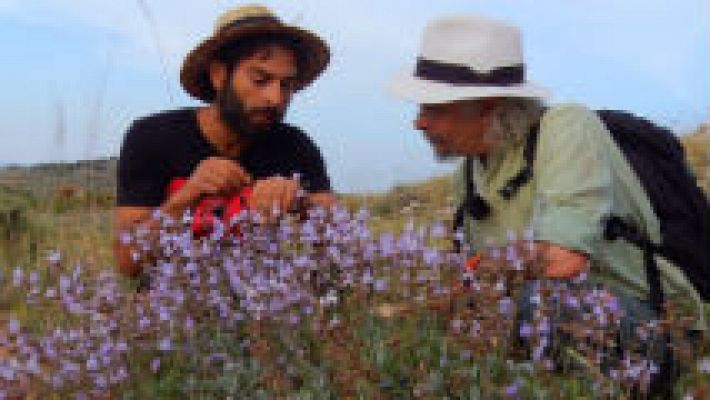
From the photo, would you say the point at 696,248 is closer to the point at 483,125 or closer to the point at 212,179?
the point at 483,125

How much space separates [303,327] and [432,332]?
456 millimetres

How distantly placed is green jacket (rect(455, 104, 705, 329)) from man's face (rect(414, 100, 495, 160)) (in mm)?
118

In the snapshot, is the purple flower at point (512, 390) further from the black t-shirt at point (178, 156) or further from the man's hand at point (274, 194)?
the black t-shirt at point (178, 156)

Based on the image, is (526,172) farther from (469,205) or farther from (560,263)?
(560,263)

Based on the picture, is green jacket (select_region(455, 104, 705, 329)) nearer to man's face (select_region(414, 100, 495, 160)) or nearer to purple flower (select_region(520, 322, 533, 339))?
man's face (select_region(414, 100, 495, 160))

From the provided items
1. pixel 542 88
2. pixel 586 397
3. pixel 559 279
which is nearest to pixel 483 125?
pixel 542 88

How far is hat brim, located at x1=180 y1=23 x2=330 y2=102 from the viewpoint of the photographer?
6418 millimetres

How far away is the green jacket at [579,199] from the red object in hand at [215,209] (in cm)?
96

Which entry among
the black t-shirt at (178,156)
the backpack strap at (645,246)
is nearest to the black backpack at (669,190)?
A: the backpack strap at (645,246)

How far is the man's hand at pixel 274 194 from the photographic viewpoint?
18.9 feet

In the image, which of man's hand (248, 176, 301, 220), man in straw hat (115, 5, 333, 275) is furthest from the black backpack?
man in straw hat (115, 5, 333, 275)

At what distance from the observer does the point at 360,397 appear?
461cm

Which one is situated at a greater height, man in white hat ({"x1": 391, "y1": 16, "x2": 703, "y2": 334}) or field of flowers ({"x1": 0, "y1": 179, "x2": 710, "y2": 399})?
man in white hat ({"x1": 391, "y1": 16, "x2": 703, "y2": 334})

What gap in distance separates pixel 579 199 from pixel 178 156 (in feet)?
6.83
